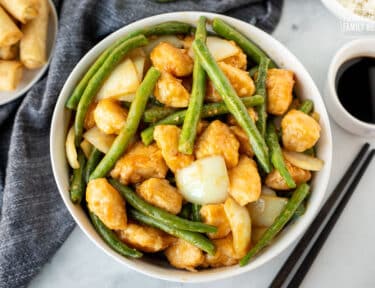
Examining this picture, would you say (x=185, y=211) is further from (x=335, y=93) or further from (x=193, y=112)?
(x=335, y=93)

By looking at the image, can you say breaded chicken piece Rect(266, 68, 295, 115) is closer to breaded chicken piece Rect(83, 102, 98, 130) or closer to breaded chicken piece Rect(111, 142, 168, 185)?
breaded chicken piece Rect(111, 142, 168, 185)

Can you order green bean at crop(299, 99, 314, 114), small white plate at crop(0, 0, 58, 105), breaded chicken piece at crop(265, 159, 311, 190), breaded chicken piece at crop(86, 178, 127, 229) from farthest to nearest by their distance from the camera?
1. small white plate at crop(0, 0, 58, 105)
2. green bean at crop(299, 99, 314, 114)
3. breaded chicken piece at crop(265, 159, 311, 190)
4. breaded chicken piece at crop(86, 178, 127, 229)

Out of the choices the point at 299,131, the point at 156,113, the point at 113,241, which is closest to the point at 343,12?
the point at 299,131

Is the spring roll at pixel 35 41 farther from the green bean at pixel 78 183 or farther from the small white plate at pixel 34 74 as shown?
the green bean at pixel 78 183

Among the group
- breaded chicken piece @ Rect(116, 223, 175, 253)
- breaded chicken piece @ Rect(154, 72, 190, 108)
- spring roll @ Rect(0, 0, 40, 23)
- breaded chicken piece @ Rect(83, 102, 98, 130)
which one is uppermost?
breaded chicken piece @ Rect(154, 72, 190, 108)

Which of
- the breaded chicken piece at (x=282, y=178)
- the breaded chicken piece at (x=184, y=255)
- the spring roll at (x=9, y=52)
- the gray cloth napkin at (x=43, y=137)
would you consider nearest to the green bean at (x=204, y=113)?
the breaded chicken piece at (x=282, y=178)

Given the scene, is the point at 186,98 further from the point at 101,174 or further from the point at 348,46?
the point at 348,46

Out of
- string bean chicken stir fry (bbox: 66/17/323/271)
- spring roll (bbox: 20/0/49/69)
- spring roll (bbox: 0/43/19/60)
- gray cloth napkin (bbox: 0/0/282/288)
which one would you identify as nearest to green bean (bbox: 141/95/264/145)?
string bean chicken stir fry (bbox: 66/17/323/271)

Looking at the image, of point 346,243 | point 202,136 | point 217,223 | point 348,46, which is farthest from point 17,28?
point 346,243
